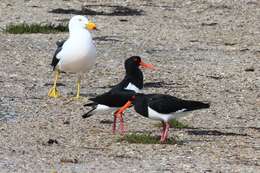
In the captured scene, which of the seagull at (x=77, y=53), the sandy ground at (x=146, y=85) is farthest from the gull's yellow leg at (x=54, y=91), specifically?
the sandy ground at (x=146, y=85)

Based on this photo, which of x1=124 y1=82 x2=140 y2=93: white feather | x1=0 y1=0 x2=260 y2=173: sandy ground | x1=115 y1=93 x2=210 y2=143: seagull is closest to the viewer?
x1=0 y1=0 x2=260 y2=173: sandy ground

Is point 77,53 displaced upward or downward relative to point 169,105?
downward

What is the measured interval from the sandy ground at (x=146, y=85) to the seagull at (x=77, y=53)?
0.48 meters

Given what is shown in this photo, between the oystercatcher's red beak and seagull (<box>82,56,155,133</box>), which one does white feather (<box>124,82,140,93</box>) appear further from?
the oystercatcher's red beak

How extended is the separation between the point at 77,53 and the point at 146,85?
197 centimetres

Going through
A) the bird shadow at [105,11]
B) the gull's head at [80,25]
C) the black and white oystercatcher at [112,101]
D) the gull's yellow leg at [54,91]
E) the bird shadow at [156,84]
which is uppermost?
the gull's head at [80,25]

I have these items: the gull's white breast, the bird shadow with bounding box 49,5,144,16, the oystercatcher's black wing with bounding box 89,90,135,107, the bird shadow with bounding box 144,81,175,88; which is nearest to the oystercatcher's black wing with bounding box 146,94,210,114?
the oystercatcher's black wing with bounding box 89,90,135,107

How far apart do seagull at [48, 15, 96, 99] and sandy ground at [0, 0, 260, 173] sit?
1.59 feet

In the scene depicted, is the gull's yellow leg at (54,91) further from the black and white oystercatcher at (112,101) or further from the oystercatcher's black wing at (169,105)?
the oystercatcher's black wing at (169,105)

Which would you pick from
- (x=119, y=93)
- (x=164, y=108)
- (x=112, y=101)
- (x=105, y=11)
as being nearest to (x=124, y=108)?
(x=112, y=101)

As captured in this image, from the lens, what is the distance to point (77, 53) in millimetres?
18141

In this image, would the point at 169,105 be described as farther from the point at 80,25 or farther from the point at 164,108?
the point at 80,25

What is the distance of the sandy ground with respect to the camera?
13.1 metres

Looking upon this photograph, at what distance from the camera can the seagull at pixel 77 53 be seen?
18141mm
